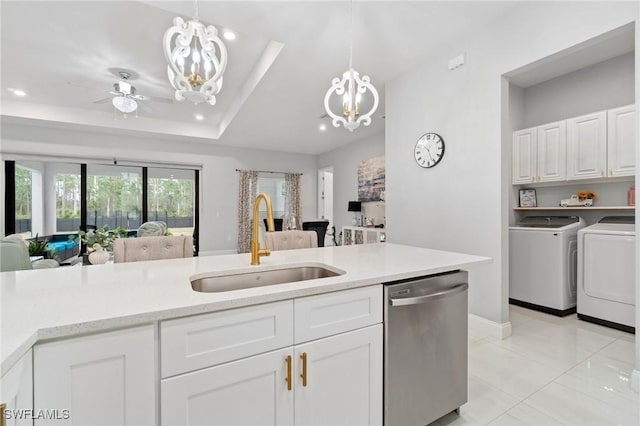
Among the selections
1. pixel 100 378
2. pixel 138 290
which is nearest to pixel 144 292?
pixel 138 290

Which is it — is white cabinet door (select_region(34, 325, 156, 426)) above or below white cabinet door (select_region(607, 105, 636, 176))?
below

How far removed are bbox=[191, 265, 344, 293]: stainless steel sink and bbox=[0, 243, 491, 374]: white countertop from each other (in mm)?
35

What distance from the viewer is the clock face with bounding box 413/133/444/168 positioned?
3080 millimetres

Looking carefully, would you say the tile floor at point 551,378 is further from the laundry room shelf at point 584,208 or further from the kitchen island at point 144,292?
the laundry room shelf at point 584,208

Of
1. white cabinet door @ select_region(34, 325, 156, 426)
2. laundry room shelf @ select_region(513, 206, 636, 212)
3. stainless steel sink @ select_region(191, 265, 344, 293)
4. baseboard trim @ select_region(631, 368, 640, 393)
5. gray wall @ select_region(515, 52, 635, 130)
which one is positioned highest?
gray wall @ select_region(515, 52, 635, 130)

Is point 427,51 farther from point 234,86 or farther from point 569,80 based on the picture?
point 234,86

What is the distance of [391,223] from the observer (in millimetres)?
3709

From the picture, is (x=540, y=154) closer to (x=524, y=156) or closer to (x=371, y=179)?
(x=524, y=156)

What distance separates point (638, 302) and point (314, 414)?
216 centimetres

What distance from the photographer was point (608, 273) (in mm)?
2795

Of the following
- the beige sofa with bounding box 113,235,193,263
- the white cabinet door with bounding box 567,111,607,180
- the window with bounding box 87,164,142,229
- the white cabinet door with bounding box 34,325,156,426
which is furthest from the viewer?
the window with bounding box 87,164,142,229

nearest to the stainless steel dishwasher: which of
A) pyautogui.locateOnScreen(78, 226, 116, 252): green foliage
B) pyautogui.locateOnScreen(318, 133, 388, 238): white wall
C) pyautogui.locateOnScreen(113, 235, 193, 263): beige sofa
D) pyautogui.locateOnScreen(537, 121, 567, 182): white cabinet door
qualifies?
pyautogui.locateOnScreen(113, 235, 193, 263): beige sofa

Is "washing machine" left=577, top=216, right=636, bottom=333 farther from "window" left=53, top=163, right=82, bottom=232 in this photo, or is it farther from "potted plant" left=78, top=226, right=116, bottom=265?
"window" left=53, top=163, right=82, bottom=232

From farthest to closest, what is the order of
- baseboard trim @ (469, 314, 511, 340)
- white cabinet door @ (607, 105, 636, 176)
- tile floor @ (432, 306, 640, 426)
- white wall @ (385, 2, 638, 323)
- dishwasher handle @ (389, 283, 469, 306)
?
white cabinet door @ (607, 105, 636, 176) < baseboard trim @ (469, 314, 511, 340) < white wall @ (385, 2, 638, 323) < tile floor @ (432, 306, 640, 426) < dishwasher handle @ (389, 283, 469, 306)
